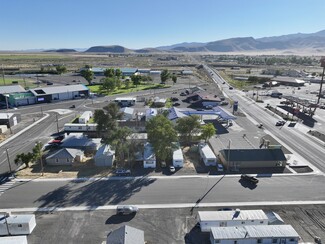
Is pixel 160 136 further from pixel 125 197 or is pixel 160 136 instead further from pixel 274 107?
pixel 274 107

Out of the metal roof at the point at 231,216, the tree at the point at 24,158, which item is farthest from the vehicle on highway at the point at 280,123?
the tree at the point at 24,158

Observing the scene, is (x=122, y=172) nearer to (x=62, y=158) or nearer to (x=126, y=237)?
(x=62, y=158)

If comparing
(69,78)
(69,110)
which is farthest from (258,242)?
(69,78)

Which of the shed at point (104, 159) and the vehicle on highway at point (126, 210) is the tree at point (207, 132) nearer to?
the shed at point (104, 159)

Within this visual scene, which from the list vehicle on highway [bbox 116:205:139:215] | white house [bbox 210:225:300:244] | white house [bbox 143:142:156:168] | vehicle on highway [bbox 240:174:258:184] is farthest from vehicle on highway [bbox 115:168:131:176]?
white house [bbox 210:225:300:244]

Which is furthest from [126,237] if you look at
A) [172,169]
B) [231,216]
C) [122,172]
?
[172,169]

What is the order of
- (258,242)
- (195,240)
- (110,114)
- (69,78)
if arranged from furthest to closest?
(69,78), (110,114), (195,240), (258,242)

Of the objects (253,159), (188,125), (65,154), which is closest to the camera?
(253,159)
